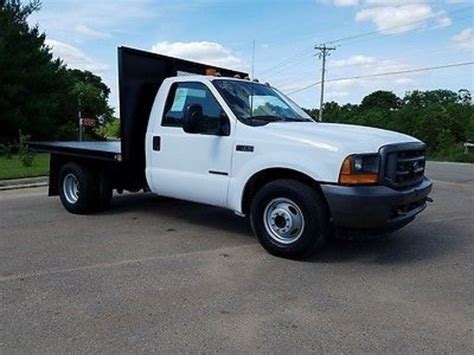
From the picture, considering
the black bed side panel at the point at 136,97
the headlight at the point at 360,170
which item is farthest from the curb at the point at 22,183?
the headlight at the point at 360,170

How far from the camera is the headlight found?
5.13 meters

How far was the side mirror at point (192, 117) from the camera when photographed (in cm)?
610

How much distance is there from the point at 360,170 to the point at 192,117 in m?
2.09

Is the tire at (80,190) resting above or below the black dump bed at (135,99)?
below

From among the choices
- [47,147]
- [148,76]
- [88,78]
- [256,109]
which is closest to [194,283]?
[256,109]

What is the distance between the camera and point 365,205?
5.09 meters

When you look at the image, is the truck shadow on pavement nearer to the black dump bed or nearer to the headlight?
the headlight

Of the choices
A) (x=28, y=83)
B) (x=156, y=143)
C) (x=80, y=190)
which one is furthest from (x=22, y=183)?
(x=28, y=83)

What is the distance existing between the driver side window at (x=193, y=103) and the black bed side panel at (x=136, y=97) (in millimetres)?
484

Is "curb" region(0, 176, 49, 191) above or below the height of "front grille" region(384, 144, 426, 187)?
below

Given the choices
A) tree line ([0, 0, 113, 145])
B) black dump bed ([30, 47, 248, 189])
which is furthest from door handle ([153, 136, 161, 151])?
tree line ([0, 0, 113, 145])

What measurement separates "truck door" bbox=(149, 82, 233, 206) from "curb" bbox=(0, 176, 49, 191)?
5.52 meters

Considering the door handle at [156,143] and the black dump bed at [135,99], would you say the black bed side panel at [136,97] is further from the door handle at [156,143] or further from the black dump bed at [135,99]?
the door handle at [156,143]

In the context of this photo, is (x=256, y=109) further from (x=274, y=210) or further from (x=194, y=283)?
(x=194, y=283)
